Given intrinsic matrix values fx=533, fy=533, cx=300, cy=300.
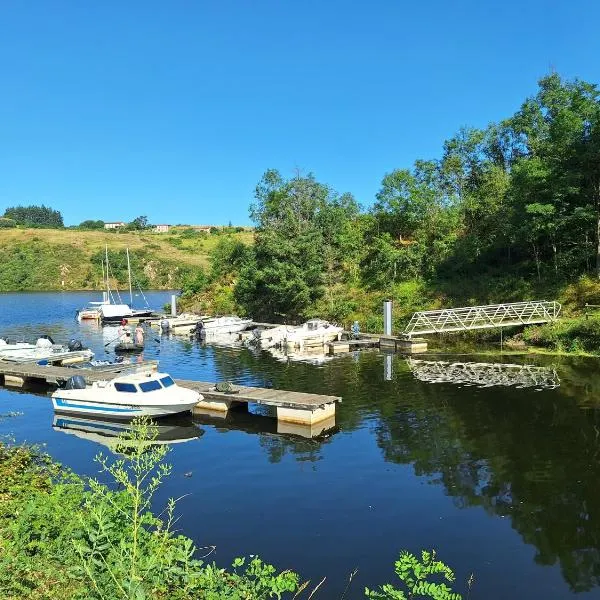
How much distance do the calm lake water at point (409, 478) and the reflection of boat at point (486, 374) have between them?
24cm

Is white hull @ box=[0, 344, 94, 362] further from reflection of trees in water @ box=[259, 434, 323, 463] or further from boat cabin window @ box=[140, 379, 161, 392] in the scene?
reflection of trees in water @ box=[259, 434, 323, 463]

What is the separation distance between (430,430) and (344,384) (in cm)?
916

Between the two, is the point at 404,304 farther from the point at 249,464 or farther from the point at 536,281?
the point at 249,464

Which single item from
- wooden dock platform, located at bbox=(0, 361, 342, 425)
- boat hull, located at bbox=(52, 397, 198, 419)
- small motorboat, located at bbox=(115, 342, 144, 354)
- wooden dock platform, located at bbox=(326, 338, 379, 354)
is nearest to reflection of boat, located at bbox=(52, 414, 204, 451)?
boat hull, located at bbox=(52, 397, 198, 419)

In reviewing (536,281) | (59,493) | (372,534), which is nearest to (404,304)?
(536,281)

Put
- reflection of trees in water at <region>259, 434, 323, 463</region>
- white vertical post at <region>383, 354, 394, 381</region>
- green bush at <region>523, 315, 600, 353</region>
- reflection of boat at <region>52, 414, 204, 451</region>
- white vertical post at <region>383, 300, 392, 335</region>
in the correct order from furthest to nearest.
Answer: white vertical post at <region>383, 300, 392, 335</region> → green bush at <region>523, 315, 600, 353</region> → white vertical post at <region>383, 354, 394, 381</region> → reflection of boat at <region>52, 414, 204, 451</region> → reflection of trees in water at <region>259, 434, 323, 463</region>

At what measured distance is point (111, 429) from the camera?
2308 centimetres

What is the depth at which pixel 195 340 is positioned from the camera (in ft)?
167

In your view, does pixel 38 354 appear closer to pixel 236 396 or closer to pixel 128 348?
pixel 128 348

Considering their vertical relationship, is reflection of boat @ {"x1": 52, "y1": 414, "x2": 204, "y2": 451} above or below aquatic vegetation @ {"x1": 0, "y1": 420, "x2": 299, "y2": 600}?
below

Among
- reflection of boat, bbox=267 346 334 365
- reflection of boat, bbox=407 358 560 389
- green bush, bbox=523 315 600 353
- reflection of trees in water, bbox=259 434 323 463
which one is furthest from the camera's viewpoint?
reflection of boat, bbox=267 346 334 365

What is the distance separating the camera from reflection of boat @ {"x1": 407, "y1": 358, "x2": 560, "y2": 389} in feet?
91.5

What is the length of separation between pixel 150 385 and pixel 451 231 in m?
41.1

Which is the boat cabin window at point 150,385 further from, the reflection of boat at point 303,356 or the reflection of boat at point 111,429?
the reflection of boat at point 303,356
